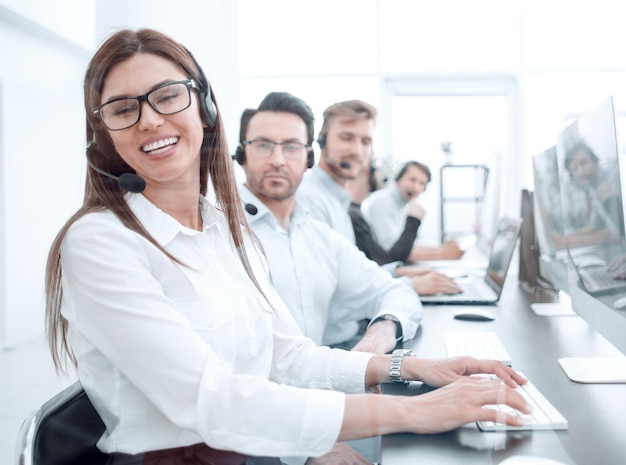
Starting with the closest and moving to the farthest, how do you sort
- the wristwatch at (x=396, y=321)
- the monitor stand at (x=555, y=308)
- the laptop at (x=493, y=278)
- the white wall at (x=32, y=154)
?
the white wall at (x=32, y=154) < the wristwatch at (x=396, y=321) < the monitor stand at (x=555, y=308) < the laptop at (x=493, y=278)

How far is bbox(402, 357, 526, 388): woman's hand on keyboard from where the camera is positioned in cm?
73

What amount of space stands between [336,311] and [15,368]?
704 millimetres

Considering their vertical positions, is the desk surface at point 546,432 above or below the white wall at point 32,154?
below

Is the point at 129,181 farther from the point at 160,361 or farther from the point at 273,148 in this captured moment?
the point at 273,148

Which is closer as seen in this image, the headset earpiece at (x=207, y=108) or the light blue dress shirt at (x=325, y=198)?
the headset earpiece at (x=207, y=108)

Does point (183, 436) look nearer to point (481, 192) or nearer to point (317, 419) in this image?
point (317, 419)

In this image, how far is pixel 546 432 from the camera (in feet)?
1.94

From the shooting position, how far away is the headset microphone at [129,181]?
68 cm

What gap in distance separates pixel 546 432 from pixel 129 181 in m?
0.57

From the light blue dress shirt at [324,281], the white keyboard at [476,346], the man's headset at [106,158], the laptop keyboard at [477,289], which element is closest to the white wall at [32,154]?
the man's headset at [106,158]

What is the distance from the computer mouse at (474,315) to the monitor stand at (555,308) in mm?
153

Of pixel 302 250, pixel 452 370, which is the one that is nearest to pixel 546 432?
pixel 452 370

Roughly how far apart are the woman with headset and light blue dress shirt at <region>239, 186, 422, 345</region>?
0.40 m

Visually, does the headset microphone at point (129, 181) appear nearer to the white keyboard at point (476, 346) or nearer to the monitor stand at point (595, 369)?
the white keyboard at point (476, 346)
